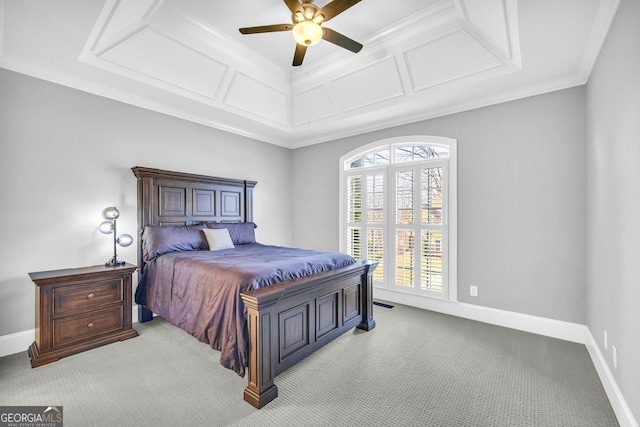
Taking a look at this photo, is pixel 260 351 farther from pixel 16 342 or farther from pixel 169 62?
pixel 169 62

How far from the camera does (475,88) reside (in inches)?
127

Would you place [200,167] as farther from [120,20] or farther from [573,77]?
[573,77]

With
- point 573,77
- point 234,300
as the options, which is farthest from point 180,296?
point 573,77

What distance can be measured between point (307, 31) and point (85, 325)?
10.7ft

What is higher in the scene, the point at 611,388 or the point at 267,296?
the point at 267,296

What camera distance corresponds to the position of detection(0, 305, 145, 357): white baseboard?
2631 mm

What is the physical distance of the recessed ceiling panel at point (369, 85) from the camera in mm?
3385

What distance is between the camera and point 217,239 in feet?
12.2

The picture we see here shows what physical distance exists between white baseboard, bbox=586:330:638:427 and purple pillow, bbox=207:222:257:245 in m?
3.93

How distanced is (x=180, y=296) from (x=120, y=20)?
244 centimetres

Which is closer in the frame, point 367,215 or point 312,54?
point 312,54

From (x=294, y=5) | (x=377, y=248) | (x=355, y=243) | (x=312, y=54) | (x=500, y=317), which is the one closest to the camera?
(x=294, y=5)

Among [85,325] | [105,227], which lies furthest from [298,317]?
[105,227]

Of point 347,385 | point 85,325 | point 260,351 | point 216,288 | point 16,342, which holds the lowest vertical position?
point 347,385
